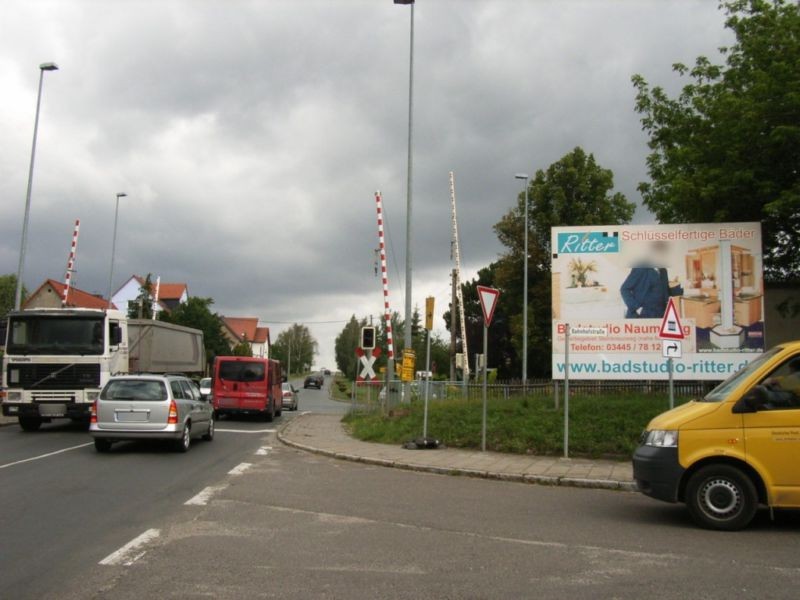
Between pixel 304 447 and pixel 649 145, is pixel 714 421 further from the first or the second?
pixel 649 145

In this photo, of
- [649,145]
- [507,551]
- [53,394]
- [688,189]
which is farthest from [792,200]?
[53,394]

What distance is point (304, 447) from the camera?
17.2 metres

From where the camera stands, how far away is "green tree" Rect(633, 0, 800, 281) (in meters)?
15.3

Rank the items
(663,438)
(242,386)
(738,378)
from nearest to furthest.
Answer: (663,438)
(738,378)
(242,386)

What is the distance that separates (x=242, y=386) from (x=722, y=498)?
21.6 meters

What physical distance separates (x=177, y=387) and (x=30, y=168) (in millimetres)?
14049

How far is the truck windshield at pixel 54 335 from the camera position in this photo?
18.7 m

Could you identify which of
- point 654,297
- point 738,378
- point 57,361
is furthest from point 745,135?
point 57,361

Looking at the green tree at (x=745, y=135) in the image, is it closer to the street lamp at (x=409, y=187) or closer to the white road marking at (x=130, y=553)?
the street lamp at (x=409, y=187)

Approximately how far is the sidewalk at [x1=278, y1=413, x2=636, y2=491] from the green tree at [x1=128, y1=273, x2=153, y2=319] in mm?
46207

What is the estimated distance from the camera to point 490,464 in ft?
43.7

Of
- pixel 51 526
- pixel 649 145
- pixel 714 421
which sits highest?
pixel 649 145

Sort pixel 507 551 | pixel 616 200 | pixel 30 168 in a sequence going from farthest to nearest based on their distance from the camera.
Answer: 1. pixel 616 200
2. pixel 30 168
3. pixel 507 551

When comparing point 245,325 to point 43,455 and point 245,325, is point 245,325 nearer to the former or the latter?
point 245,325
